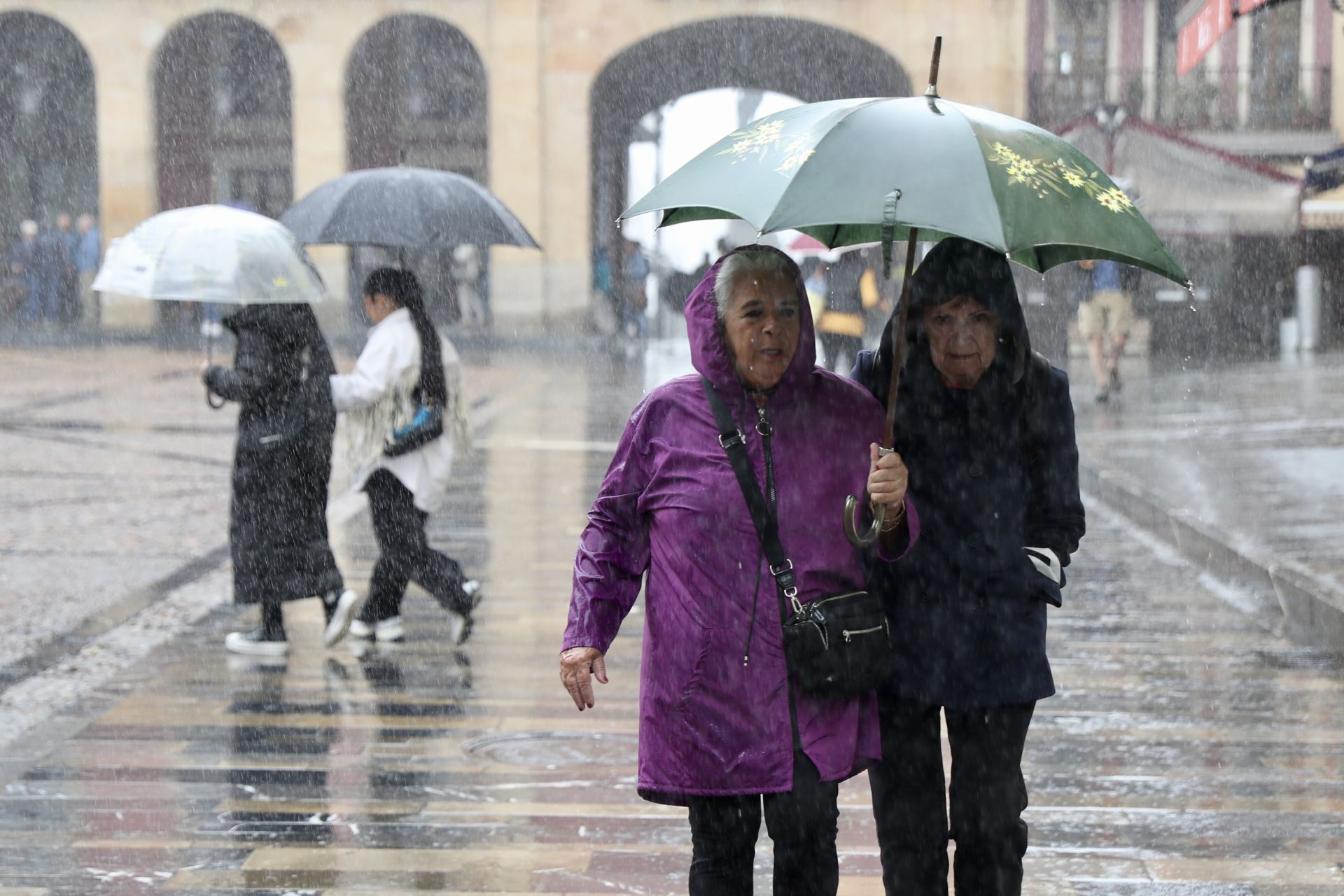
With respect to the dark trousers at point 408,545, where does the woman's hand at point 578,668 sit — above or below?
above

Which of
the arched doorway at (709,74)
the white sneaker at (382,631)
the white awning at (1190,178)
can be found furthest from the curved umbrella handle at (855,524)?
the arched doorway at (709,74)

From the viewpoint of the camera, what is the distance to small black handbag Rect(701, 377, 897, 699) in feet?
10.7

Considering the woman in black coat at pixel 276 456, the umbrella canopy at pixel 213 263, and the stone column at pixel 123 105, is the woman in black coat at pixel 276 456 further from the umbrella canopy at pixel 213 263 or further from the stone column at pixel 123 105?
the stone column at pixel 123 105

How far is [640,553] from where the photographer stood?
348 cm

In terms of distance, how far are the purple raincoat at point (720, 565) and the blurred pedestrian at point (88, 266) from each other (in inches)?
1176

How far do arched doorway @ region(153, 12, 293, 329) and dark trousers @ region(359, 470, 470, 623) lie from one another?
1173 inches

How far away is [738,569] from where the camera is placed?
10.8ft

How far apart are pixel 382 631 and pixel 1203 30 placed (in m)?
6.63

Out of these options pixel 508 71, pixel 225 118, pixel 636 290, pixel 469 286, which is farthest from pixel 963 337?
pixel 225 118

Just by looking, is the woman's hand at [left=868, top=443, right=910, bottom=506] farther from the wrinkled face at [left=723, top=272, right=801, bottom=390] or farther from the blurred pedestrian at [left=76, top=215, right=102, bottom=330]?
the blurred pedestrian at [left=76, top=215, right=102, bottom=330]

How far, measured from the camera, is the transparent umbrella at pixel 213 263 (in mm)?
6320

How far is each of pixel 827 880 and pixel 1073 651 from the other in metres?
4.00

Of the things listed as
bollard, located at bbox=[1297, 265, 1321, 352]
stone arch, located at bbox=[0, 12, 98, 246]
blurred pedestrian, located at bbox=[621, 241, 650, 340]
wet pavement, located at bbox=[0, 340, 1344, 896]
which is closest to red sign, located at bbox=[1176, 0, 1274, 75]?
wet pavement, located at bbox=[0, 340, 1344, 896]

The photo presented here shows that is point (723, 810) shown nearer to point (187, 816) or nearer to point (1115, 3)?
point (187, 816)
